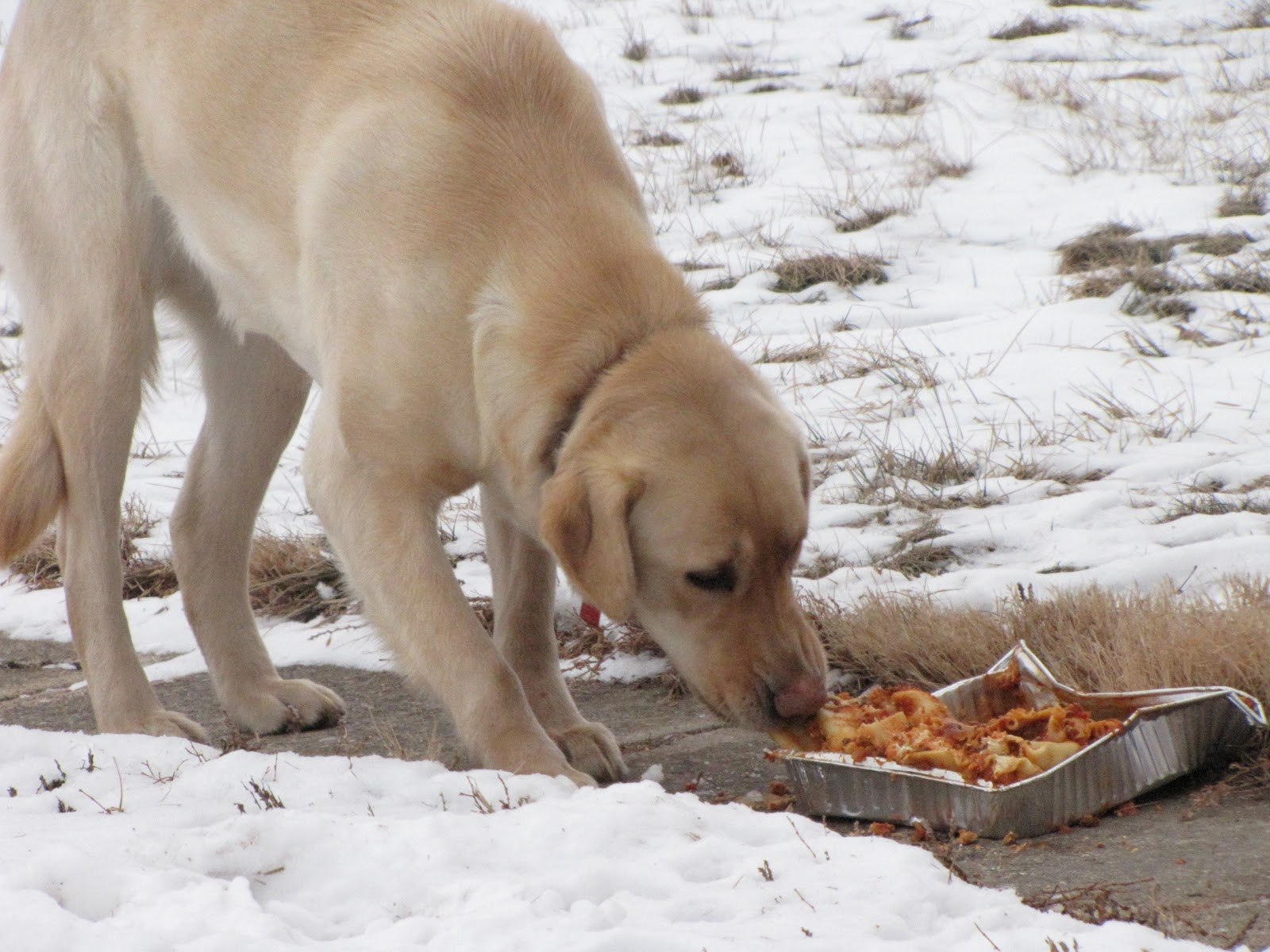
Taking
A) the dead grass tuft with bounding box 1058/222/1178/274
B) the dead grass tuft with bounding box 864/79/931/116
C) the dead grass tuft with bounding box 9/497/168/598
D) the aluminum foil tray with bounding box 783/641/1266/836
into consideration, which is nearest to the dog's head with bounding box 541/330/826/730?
the aluminum foil tray with bounding box 783/641/1266/836

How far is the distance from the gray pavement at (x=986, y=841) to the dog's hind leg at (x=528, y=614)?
210mm

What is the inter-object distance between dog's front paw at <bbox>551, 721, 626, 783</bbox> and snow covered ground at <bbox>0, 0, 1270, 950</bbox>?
0.41 meters

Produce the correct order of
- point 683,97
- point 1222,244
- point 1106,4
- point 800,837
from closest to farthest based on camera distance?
point 800,837, point 1222,244, point 683,97, point 1106,4

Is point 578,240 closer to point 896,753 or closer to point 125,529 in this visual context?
point 896,753

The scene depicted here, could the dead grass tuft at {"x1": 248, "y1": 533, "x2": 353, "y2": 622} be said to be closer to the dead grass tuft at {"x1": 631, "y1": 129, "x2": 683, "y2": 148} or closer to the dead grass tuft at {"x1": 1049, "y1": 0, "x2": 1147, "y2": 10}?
the dead grass tuft at {"x1": 631, "y1": 129, "x2": 683, "y2": 148}

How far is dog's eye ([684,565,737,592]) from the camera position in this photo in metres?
2.80

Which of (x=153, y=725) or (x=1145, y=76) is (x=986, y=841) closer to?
(x=153, y=725)

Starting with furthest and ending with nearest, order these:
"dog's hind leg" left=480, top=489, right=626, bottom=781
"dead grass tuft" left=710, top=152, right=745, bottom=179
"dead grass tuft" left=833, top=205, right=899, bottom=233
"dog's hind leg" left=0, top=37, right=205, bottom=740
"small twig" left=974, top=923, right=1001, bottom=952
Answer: "dead grass tuft" left=710, top=152, right=745, bottom=179, "dead grass tuft" left=833, top=205, right=899, bottom=233, "dog's hind leg" left=0, top=37, right=205, bottom=740, "dog's hind leg" left=480, top=489, right=626, bottom=781, "small twig" left=974, top=923, right=1001, bottom=952

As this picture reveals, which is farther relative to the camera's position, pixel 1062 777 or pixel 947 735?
pixel 947 735

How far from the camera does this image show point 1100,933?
1.93 m

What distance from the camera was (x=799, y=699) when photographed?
9.30 ft

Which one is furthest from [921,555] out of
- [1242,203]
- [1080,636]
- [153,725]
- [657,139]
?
[657,139]

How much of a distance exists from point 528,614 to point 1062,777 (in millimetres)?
1381

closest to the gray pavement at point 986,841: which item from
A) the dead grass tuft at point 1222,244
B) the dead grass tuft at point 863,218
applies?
the dead grass tuft at point 1222,244
